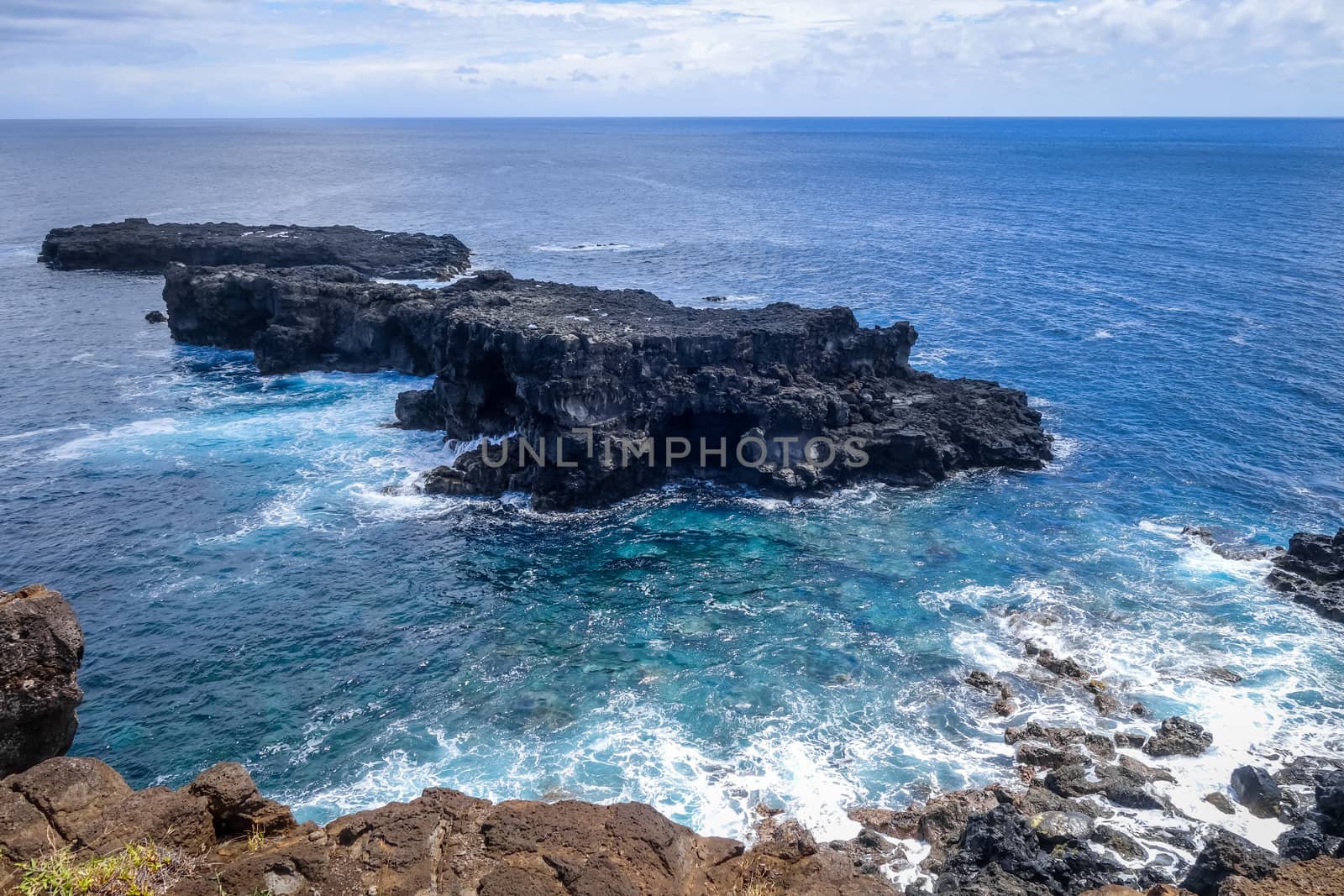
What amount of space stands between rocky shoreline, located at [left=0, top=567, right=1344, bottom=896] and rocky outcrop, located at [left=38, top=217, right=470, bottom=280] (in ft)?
295

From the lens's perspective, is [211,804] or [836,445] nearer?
[211,804]

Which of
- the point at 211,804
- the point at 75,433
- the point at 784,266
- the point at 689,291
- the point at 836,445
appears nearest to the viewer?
the point at 211,804

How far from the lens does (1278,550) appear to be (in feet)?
162

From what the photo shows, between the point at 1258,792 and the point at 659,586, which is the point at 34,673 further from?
the point at 1258,792

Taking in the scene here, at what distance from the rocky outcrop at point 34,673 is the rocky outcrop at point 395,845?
10.7ft

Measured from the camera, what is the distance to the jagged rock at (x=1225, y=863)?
1007 inches

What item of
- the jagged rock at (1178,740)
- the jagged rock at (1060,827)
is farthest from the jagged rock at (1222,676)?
the jagged rock at (1060,827)

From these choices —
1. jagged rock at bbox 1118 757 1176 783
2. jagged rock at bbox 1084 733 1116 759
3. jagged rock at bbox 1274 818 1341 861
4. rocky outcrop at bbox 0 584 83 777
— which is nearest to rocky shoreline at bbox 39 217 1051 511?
jagged rock at bbox 1084 733 1116 759

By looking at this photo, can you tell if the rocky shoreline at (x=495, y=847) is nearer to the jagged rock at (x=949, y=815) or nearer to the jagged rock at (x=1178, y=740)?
the jagged rock at (x=949, y=815)

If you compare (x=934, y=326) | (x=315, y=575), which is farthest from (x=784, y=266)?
(x=315, y=575)

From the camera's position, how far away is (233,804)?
21.2 metres

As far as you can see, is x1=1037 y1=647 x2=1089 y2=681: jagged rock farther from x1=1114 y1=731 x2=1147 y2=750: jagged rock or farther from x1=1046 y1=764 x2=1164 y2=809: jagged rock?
x1=1046 y1=764 x2=1164 y2=809: jagged rock

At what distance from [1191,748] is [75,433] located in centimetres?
7528

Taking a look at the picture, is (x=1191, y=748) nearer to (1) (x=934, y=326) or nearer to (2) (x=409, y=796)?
(2) (x=409, y=796)
